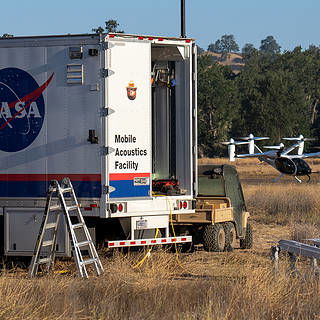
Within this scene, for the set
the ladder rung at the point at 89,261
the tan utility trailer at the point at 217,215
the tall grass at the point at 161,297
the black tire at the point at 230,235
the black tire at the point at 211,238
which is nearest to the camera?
the tall grass at the point at 161,297

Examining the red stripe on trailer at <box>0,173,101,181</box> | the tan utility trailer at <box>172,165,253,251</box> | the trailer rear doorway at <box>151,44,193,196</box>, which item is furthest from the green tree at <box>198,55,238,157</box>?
the red stripe on trailer at <box>0,173,101,181</box>

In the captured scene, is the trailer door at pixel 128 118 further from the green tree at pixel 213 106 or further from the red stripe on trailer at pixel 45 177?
the green tree at pixel 213 106

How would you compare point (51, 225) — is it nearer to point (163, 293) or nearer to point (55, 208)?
point (55, 208)

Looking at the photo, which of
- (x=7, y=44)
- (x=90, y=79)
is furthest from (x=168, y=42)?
(x=7, y=44)

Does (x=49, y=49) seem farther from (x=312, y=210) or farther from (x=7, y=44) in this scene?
(x=312, y=210)

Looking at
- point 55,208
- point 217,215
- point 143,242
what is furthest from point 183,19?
point 55,208

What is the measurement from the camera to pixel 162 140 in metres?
15.4

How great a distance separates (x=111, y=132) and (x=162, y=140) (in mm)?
2052

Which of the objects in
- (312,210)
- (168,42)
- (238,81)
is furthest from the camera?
(238,81)

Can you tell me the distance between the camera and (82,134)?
44.5 ft

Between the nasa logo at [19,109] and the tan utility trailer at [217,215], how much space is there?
2.85 meters

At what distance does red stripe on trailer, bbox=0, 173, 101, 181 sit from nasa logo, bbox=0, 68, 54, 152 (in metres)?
0.41

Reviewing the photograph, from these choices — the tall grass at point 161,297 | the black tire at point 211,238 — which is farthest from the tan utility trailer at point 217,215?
the tall grass at point 161,297

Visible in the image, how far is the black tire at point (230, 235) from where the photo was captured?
1645 centimetres
